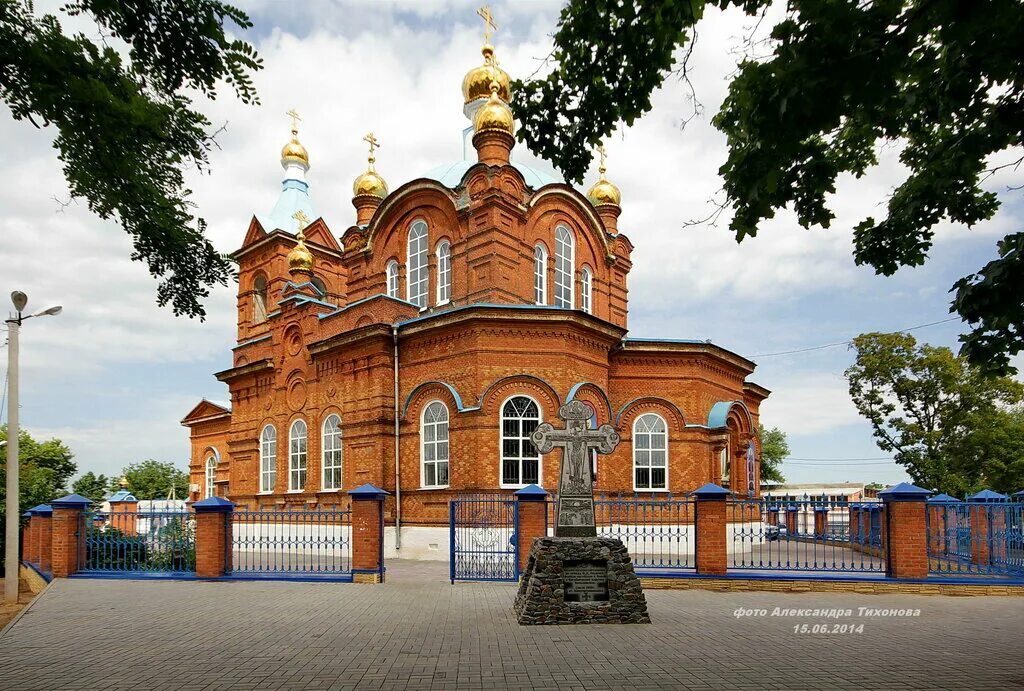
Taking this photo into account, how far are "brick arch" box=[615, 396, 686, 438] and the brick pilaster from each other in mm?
6981

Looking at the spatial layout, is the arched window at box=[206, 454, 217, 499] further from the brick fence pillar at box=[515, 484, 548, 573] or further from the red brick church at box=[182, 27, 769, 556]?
the brick fence pillar at box=[515, 484, 548, 573]

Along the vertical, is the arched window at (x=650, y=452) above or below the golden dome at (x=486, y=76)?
below

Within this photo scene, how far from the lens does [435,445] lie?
16.5 m

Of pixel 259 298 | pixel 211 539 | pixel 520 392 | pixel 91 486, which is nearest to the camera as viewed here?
pixel 211 539

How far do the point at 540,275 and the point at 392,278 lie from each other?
4348 mm

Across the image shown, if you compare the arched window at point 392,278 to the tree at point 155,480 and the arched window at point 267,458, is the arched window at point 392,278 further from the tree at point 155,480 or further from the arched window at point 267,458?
the tree at point 155,480

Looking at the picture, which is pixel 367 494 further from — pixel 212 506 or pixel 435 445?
pixel 435 445

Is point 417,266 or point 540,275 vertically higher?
point 417,266

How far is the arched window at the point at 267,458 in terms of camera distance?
21.3 meters

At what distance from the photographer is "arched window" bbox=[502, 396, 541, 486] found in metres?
15.6

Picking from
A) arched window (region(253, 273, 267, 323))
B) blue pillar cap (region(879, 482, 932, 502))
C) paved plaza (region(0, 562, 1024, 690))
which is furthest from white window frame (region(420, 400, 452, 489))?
arched window (region(253, 273, 267, 323))

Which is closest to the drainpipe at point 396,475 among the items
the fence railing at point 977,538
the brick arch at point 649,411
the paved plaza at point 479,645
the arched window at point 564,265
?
the arched window at point 564,265

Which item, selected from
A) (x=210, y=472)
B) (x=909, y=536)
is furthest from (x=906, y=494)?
(x=210, y=472)

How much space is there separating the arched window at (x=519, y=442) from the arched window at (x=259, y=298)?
44.1 ft
